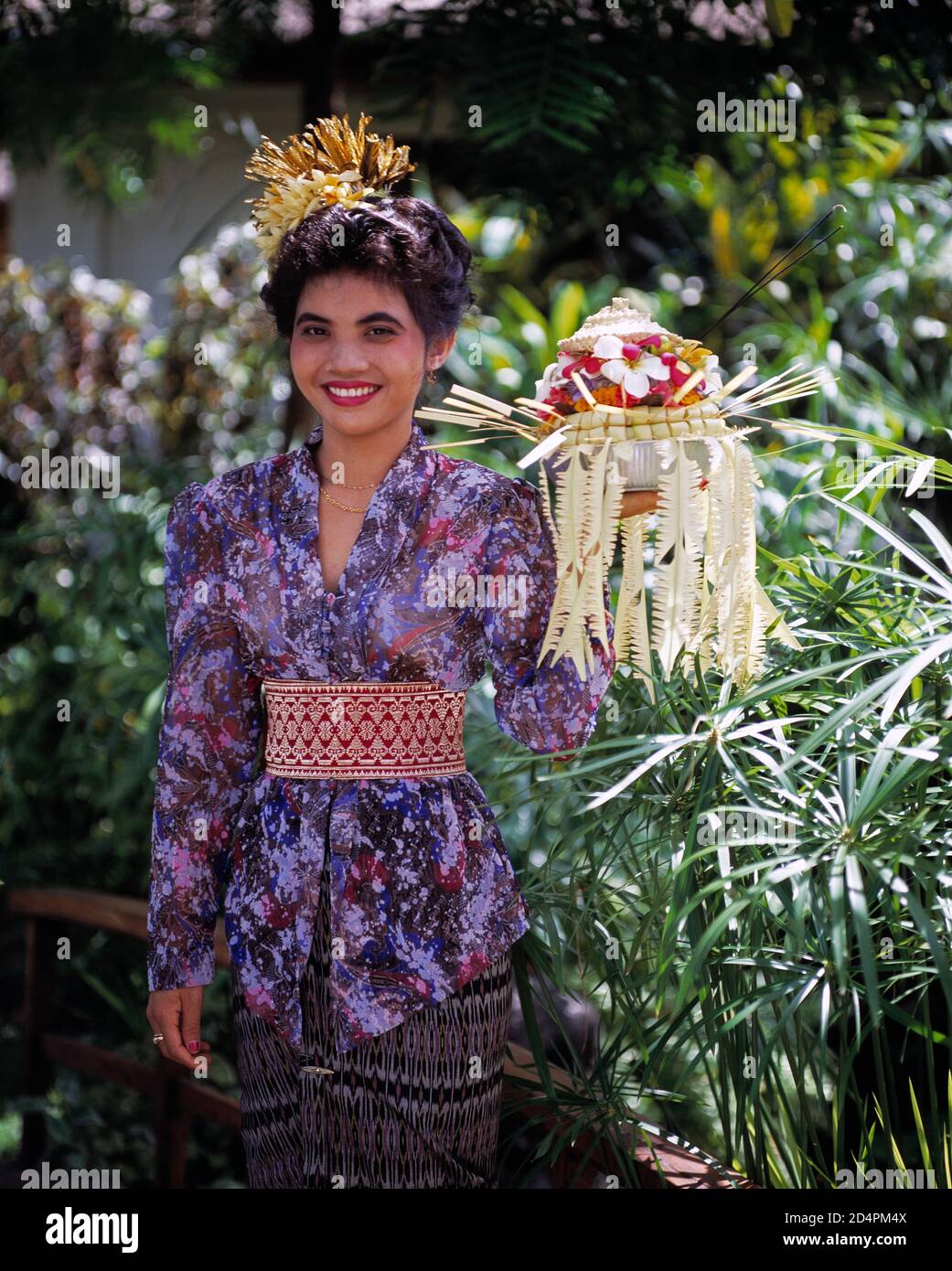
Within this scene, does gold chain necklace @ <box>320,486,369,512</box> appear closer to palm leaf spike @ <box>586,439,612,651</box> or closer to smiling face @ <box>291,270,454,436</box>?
smiling face @ <box>291,270,454,436</box>

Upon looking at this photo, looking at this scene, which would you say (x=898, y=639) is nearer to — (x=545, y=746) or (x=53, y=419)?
(x=545, y=746)

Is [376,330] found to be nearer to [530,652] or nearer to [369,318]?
[369,318]

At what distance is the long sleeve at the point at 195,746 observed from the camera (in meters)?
1.58

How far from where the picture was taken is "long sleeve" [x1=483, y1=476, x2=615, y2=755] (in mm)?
1466

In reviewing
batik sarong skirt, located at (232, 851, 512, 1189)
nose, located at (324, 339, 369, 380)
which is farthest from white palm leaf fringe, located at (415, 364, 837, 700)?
batik sarong skirt, located at (232, 851, 512, 1189)

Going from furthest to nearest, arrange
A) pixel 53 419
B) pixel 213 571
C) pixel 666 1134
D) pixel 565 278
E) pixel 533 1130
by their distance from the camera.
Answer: pixel 565 278 → pixel 53 419 → pixel 533 1130 → pixel 666 1134 → pixel 213 571

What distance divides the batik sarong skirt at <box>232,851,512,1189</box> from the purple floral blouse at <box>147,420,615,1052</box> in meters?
0.03

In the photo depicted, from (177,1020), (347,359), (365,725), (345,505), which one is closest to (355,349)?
(347,359)

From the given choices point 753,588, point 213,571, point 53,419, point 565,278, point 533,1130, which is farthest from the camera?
point 565,278

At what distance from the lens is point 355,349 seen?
1.50 meters

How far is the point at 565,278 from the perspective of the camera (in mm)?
4172

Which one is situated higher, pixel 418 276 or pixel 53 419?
pixel 53 419
